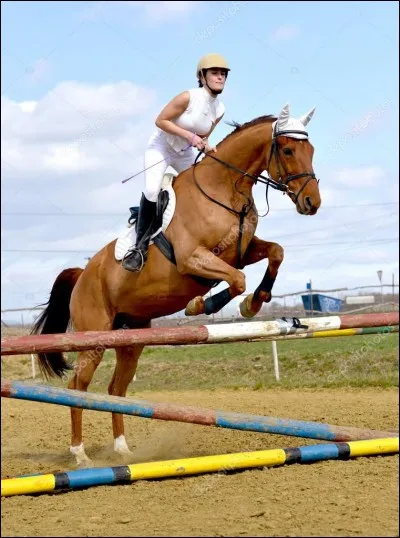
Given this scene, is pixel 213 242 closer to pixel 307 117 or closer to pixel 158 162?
pixel 158 162

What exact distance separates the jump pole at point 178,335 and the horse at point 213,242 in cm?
90

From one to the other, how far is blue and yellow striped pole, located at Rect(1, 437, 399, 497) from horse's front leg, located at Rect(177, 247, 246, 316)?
1.16 metres

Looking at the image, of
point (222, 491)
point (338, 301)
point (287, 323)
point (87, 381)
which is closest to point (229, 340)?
point (287, 323)

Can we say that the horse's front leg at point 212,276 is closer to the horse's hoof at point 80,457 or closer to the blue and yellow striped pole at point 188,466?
the blue and yellow striped pole at point 188,466

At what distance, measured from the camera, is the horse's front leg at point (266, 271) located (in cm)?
582

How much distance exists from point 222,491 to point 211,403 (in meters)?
5.41

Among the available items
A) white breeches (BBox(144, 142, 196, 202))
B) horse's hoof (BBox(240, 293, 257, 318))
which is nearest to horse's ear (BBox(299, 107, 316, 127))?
white breeches (BBox(144, 142, 196, 202))

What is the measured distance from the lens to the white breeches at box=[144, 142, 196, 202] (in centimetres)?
609

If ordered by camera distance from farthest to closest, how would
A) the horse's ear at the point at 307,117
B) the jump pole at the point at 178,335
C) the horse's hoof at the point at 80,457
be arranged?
the horse's hoof at the point at 80,457
the horse's ear at the point at 307,117
the jump pole at the point at 178,335

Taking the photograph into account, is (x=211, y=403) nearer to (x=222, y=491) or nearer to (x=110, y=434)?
(x=110, y=434)

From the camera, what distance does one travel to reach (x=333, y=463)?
5.11 meters

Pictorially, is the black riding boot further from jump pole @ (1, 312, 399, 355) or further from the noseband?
jump pole @ (1, 312, 399, 355)

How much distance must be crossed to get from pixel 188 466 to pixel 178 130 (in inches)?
101

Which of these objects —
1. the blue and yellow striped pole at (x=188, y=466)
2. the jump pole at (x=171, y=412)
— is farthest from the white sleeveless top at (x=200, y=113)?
the blue and yellow striped pole at (x=188, y=466)
